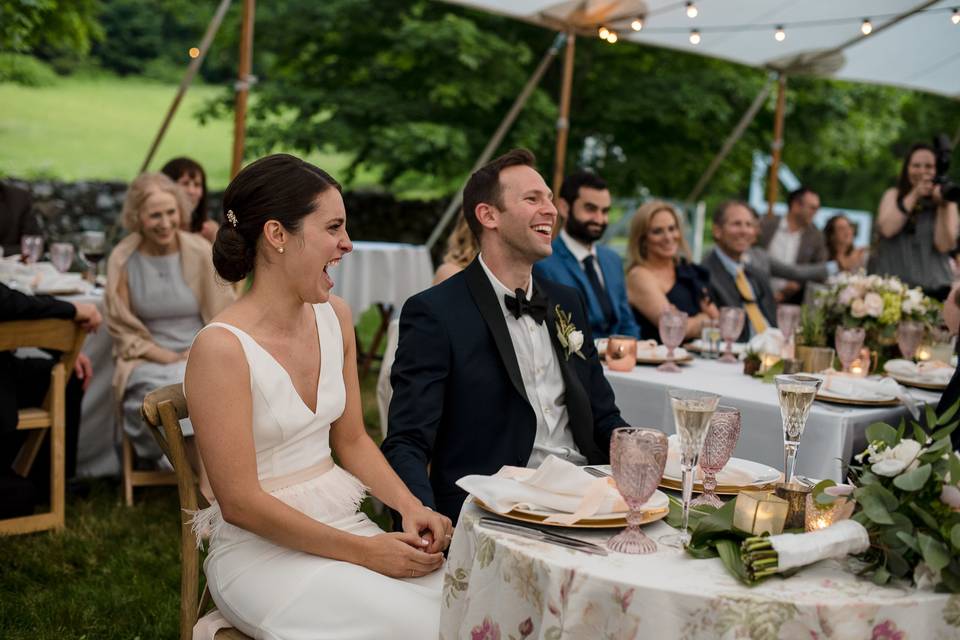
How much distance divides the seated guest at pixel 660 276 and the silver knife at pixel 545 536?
331 centimetres

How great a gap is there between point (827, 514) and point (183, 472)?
1.37 m

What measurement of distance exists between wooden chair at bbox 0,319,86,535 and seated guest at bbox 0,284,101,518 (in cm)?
5

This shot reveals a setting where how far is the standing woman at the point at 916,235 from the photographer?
600cm

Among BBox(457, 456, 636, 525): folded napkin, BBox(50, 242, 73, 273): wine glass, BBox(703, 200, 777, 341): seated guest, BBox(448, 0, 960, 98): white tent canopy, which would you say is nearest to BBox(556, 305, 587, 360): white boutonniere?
BBox(457, 456, 636, 525): folded napkin

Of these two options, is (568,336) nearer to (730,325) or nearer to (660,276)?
(730,325)

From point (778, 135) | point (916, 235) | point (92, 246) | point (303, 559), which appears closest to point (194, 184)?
point (92, 246)

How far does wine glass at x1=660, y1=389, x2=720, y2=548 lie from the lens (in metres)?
1.71

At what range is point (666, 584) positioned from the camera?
1.51 meters

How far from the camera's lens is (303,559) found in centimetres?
210

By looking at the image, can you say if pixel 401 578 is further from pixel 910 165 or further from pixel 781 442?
pixel 910 165

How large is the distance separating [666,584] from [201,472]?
280cm

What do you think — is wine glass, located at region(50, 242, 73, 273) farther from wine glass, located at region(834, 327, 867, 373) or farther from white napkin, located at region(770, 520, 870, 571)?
white napkin, located at region(770, 520, 870, 571)

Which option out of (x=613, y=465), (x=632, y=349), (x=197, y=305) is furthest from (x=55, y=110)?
(x=613, y=465)

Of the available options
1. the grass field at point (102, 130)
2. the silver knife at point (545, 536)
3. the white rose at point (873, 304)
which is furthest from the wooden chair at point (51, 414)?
the grass field at point (102, 130)
